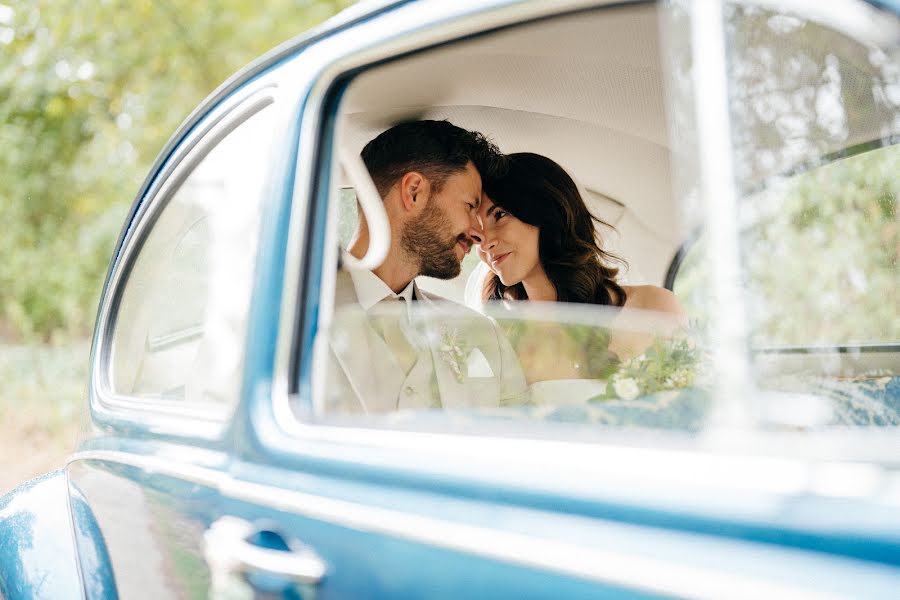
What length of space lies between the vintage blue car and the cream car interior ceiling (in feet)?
0.08

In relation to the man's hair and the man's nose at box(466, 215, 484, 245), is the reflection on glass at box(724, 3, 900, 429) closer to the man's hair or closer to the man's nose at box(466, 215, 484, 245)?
the man's hair

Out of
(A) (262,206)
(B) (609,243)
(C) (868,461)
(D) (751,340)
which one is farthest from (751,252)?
(B) (609,243)

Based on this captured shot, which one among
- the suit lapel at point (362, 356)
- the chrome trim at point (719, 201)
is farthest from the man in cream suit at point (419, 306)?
the chrome trim at point (719, 201)

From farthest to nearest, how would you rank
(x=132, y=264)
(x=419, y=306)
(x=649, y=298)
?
(x=649, y=298), (x=132, y=264), (x=419, y=306)

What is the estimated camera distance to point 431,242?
8.76 feet

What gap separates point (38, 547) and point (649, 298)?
216 cm

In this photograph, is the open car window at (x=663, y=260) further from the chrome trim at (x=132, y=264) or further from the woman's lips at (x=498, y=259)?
the chrome trim at (x=132, y=264)

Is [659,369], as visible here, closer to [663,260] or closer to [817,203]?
[817,203]

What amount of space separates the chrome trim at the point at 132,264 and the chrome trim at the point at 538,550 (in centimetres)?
37

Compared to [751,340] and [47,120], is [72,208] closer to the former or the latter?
[47,120]

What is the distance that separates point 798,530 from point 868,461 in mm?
115

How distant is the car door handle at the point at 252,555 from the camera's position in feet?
4.19

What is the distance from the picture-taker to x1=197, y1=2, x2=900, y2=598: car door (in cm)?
88

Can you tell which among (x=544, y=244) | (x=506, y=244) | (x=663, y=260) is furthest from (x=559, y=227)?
(x=663, y=260)
